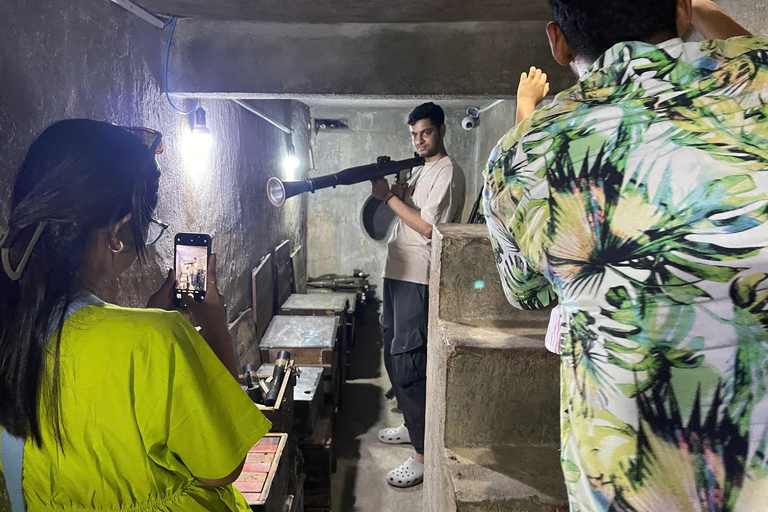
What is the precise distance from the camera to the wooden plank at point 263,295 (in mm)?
4430

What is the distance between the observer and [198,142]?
286 centimetres

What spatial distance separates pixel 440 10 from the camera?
2113 millimetres

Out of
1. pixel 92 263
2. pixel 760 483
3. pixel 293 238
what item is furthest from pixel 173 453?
pixel 293 238

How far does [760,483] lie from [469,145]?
21.8ft

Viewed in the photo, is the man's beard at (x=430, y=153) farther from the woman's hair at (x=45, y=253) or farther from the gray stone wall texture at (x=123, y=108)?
the woman's hair at (x=45, y=253)

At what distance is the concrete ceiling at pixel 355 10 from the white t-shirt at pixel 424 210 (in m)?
0.98

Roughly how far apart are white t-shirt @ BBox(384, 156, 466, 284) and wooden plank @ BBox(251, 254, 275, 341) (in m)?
1.65

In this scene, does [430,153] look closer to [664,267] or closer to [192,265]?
[192,265]

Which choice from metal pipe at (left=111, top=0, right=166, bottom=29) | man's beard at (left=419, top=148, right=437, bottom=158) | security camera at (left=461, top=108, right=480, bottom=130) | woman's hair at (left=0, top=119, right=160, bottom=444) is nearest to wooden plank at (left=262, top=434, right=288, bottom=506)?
woman's hair at (left=0, top=119, right=160, bottom=444)

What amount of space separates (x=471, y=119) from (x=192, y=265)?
17.8 ft

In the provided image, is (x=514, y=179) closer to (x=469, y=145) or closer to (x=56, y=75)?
(x=56, y=75)

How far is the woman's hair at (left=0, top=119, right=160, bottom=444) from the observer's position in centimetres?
92

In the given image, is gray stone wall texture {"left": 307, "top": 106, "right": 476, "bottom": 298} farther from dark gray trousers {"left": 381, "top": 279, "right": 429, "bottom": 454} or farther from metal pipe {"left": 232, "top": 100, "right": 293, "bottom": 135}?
dark gray trousers {"left": 381, "top": 279, "right": 429, "bottom": 454}

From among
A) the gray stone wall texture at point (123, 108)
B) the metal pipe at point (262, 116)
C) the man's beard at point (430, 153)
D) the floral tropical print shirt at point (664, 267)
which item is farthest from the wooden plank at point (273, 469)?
the metal pipe at point (262, 116)
